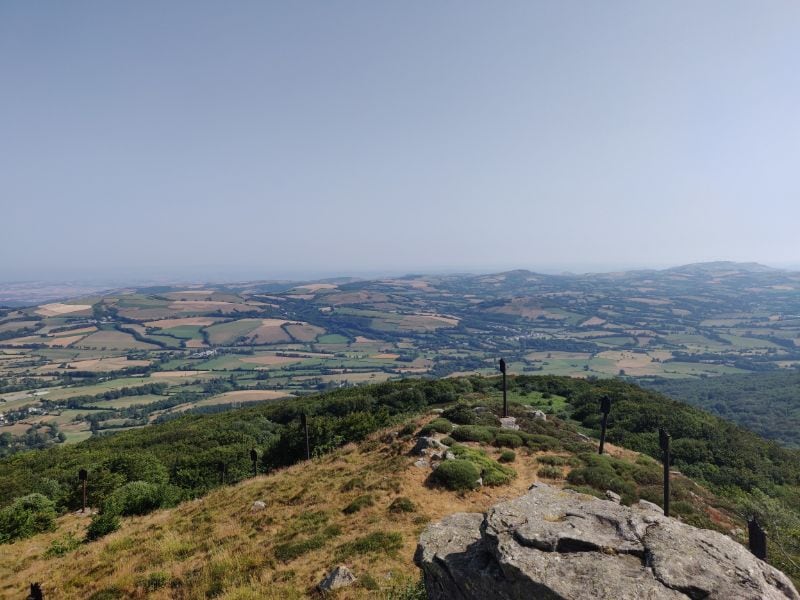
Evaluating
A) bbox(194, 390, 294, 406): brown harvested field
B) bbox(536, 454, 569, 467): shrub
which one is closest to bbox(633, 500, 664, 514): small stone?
bbox(536, 454, 569, 467): shrub

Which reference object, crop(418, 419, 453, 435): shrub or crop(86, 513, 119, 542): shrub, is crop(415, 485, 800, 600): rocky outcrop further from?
crop(86, 513, 119, 542): shrub

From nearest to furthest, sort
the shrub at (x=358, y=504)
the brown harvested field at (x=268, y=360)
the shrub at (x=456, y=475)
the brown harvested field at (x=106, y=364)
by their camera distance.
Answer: the shrub at (x=358, y=504), the shrub at (x=456, y=475), the brown harvested field at (x=106, y=364), the brown harvested field at (x=268, y=360)

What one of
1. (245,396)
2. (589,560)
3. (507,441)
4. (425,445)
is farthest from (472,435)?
(245,396)

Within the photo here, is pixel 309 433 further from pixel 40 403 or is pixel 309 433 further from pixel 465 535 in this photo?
pixel 40 403

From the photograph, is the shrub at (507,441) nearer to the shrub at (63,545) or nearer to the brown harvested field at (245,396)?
the shrub at (63,545)

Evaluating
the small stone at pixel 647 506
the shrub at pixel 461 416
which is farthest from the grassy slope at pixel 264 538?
the shrub at pixel 461 416

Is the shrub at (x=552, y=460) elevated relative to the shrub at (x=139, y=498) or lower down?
elevated
